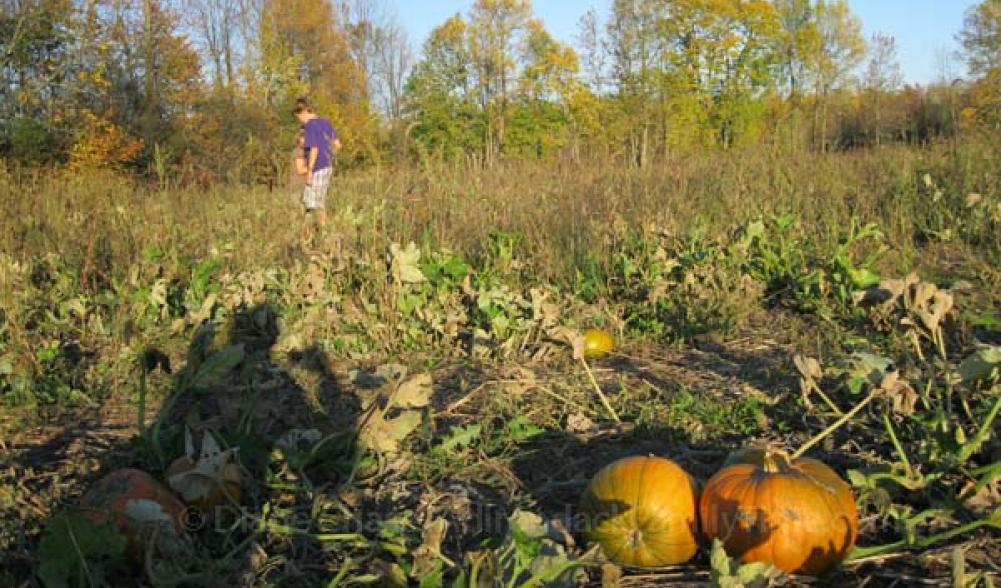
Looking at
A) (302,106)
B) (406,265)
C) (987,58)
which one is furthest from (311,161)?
(987,58)

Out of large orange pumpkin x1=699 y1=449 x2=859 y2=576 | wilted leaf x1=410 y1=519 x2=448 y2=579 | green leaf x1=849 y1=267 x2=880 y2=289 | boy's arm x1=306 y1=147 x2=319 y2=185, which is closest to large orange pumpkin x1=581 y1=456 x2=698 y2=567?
large orange pumpkin x1=699 y1=449 x2=859 y2=576

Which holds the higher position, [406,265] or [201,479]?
[406,265]

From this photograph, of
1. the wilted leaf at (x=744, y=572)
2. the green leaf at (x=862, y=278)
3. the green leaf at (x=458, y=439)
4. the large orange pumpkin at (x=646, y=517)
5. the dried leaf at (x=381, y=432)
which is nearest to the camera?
the wilted leaf at (x=744, y=572)

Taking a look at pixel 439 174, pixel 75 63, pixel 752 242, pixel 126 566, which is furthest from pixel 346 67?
pixel 126 566

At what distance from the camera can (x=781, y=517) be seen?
1604 millimetres

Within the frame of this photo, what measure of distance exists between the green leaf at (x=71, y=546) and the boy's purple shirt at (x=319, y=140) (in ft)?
21.4

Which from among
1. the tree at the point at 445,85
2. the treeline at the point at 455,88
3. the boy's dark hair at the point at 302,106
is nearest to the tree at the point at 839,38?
the treeline at the point at 455,88

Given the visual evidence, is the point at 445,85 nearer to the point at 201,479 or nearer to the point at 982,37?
the point at 982,37

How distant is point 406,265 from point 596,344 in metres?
1.06

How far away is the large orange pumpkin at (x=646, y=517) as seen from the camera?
5.49ft

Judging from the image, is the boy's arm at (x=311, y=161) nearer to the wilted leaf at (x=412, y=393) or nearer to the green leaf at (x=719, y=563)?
the wilted leaf at (x=412, y=393)

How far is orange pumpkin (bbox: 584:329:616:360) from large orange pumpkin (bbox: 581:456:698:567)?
5.69 ft

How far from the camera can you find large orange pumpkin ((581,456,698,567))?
5.49 feet

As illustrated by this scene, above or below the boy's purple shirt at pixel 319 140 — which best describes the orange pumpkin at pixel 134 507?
below
